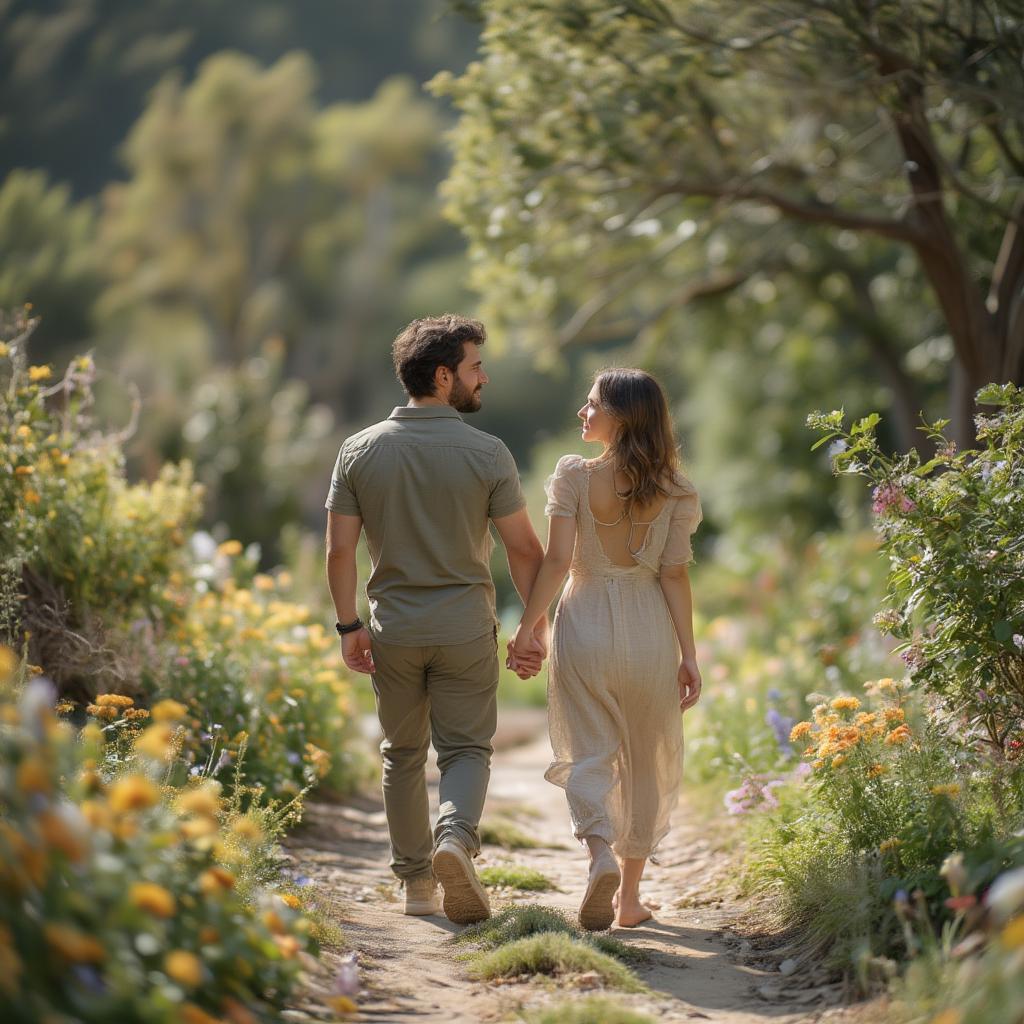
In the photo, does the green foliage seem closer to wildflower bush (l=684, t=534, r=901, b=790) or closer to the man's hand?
wildflower bush (l=684, t=534, r=901, b=790)

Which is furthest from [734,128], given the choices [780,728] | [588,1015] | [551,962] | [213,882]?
[213,882]

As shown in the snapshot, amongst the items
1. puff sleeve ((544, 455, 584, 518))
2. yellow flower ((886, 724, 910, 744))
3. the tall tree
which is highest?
the tall tree

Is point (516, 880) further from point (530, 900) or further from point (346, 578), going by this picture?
point (346, 578)

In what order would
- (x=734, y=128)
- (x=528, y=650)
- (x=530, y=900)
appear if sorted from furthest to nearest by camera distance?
(x=734, y=128)
(x=530, y=900)
(x=528, y=650)

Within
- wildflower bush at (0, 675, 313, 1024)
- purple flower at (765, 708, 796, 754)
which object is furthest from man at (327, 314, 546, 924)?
purple flower at (765, 708, 796, 754)

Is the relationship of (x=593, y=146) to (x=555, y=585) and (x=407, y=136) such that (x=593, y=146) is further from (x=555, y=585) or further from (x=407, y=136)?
(x=407, y=136)

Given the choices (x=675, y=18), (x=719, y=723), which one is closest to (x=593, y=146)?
(x=675, y=18)

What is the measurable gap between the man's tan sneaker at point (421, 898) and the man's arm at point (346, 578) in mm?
785

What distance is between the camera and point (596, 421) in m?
3.93

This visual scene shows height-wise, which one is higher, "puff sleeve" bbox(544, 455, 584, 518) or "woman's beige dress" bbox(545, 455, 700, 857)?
"puff sleeve" bbox(544, 455, 584, 518)

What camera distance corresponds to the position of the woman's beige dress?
388cm

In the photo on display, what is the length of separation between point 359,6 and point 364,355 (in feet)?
33.4

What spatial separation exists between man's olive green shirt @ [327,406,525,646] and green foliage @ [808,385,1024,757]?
1.10m

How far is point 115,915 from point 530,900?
2.54 m
